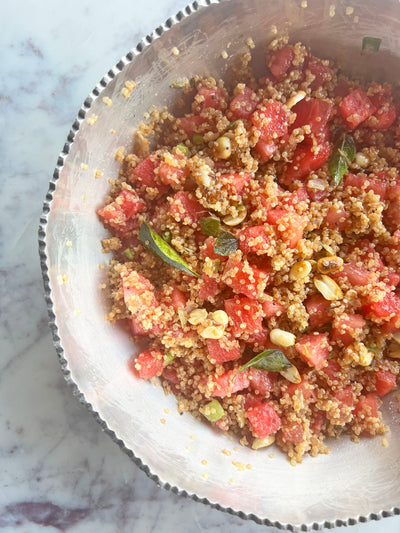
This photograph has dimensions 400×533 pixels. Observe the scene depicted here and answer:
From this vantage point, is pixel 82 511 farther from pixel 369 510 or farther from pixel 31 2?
pixel 31 2

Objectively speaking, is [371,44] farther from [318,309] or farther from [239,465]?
[239,465]

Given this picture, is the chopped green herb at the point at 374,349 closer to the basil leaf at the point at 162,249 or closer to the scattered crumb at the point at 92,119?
the basil leaf at the point at 162,249

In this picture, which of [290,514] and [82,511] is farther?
[82,511]

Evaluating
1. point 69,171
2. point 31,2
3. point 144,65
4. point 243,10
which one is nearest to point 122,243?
point 69,171

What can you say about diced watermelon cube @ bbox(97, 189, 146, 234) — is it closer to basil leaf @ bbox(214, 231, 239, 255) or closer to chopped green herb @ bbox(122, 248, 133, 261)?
chopped green herb @ bbox(122, 248, 133, 261)

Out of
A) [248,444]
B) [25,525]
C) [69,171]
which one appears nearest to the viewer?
[69,171]

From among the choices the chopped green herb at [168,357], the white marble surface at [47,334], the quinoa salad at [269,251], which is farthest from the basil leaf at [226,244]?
the white marble surface at [47,334]

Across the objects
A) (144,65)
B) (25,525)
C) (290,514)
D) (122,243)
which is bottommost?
(25,525)
